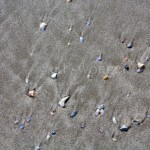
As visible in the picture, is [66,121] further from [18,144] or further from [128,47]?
[128,47]

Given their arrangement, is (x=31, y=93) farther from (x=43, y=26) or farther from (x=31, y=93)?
(x=43, y=26)

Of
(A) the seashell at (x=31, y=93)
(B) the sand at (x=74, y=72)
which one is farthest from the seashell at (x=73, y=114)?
(A) the seashell at (x=31, y=93)

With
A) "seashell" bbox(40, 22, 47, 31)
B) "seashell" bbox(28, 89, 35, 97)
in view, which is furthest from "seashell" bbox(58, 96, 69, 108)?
"seashell" bbox(40, 22, 47, 31)

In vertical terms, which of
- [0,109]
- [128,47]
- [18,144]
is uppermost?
[128,47]

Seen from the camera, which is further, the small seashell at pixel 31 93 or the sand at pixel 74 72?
the small seashell at pixel 31 93

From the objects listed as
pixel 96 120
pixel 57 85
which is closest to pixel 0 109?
pixel 57 85

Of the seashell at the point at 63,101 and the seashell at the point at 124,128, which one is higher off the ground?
the seashell at the point at 63,101

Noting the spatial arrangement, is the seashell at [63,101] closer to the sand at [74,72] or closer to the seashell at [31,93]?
the sand at [74,72]

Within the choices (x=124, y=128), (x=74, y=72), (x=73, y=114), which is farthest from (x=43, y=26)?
(x=124, y=128)
